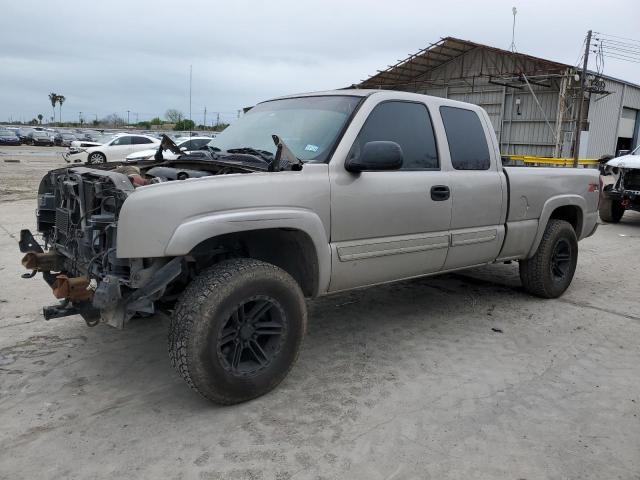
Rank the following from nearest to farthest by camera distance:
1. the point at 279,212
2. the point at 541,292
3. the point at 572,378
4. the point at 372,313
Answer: the point at 279,212, the point at 572,378, the point at 372,313, the point at 541,292

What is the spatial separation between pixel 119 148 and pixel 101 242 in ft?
73.9

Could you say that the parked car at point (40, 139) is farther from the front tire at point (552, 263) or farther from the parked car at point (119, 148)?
the front tire at point (552, 263)

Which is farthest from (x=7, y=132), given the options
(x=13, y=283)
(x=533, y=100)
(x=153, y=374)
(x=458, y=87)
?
(x=153, y=374)

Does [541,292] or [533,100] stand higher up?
[533,100]

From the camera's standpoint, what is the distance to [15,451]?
2.76m

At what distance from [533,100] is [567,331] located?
2404 cm

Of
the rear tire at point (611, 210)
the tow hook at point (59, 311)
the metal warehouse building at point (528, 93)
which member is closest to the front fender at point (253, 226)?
the tow hook at point (59, 311)

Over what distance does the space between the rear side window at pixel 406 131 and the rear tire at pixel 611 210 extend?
350 inches

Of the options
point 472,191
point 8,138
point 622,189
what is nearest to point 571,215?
point 472,191

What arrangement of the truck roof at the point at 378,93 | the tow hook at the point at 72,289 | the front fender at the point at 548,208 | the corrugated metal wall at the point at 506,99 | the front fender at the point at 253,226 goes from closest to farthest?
the front fender at the point at 253,226 → the tow hook at the point at 72,289 → the truck roof at the point at 378,93 → the front fender at the point at 548,208 → the corrugated metal wall at the point at 506,99

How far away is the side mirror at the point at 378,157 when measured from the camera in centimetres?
349

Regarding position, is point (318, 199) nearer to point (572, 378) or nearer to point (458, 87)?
point (572, 378)

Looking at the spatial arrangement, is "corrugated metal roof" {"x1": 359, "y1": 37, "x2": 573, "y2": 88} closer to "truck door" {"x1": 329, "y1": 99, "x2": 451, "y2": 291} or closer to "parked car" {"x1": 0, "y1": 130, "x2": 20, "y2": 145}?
"truck door" {"x1": 329, "y1": 99, "x2": 451, "y2": 291}

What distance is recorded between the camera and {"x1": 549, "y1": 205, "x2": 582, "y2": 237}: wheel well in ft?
18.8
